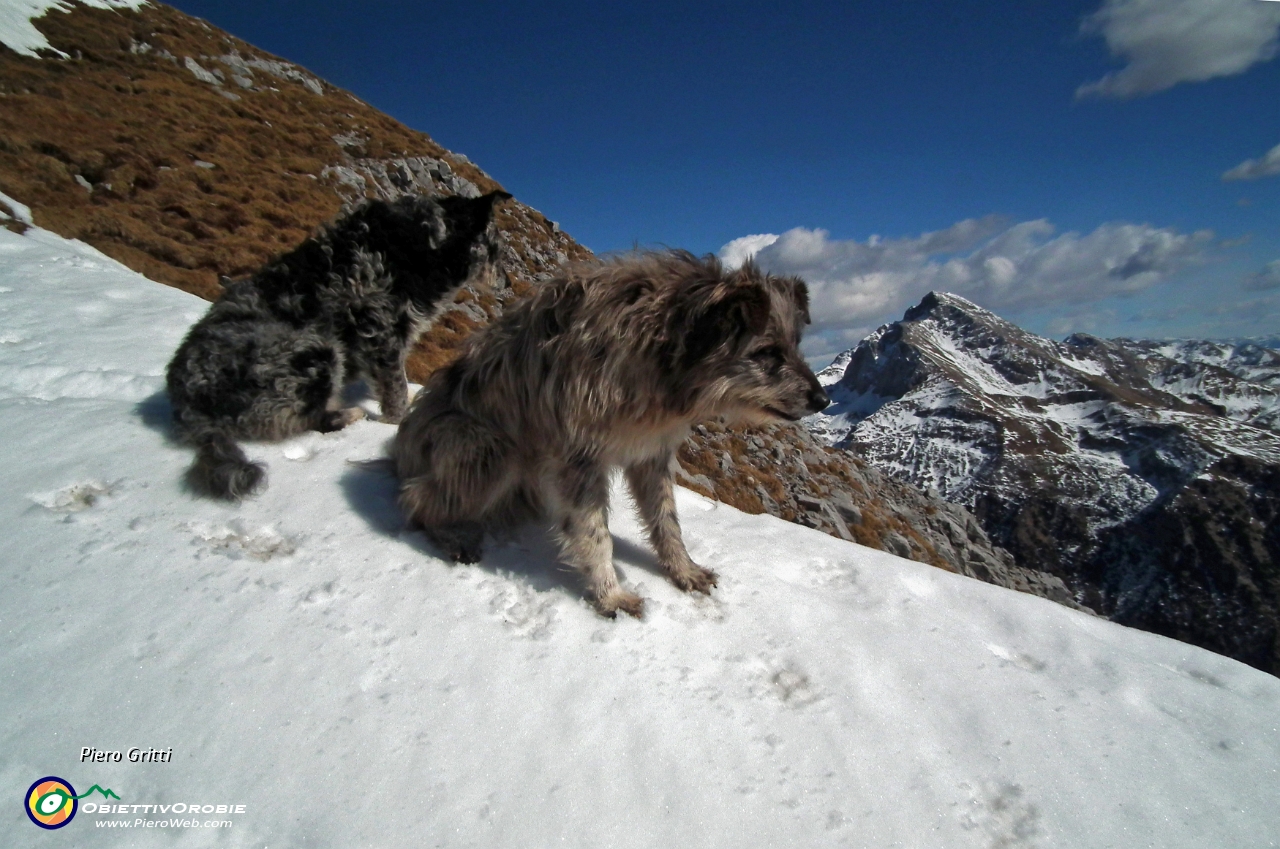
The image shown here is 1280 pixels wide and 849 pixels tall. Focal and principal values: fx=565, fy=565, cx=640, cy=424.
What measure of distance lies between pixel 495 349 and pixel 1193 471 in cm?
23967

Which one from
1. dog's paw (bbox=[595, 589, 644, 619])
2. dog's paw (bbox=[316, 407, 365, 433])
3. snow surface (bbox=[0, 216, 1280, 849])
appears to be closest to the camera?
snow surface (bbox=[0, 216, 1280, 849])

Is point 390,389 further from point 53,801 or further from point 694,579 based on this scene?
point 53,801

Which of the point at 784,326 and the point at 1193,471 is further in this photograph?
the point at 1193,471

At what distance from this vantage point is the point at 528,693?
315 cm

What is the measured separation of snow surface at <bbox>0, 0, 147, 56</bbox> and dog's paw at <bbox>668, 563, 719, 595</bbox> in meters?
32.4

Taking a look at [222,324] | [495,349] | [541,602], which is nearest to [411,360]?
[222,324]

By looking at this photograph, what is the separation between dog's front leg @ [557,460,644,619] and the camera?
3.98m

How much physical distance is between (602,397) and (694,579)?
5.45ft

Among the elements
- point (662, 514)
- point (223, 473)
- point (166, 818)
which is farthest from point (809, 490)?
point (166, 818)

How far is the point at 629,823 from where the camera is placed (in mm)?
2545

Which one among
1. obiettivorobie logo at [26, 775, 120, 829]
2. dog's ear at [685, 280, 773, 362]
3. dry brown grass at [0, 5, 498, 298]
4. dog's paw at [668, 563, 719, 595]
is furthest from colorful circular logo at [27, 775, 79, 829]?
dry brown grass at [0, 5, 498, 298]

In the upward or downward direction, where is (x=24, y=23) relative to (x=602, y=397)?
upward

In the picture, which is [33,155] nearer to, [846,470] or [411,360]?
[411,360]

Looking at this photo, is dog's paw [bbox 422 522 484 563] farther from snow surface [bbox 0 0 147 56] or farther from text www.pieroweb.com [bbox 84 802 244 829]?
snow surface [bbox 0 0 147 56]
